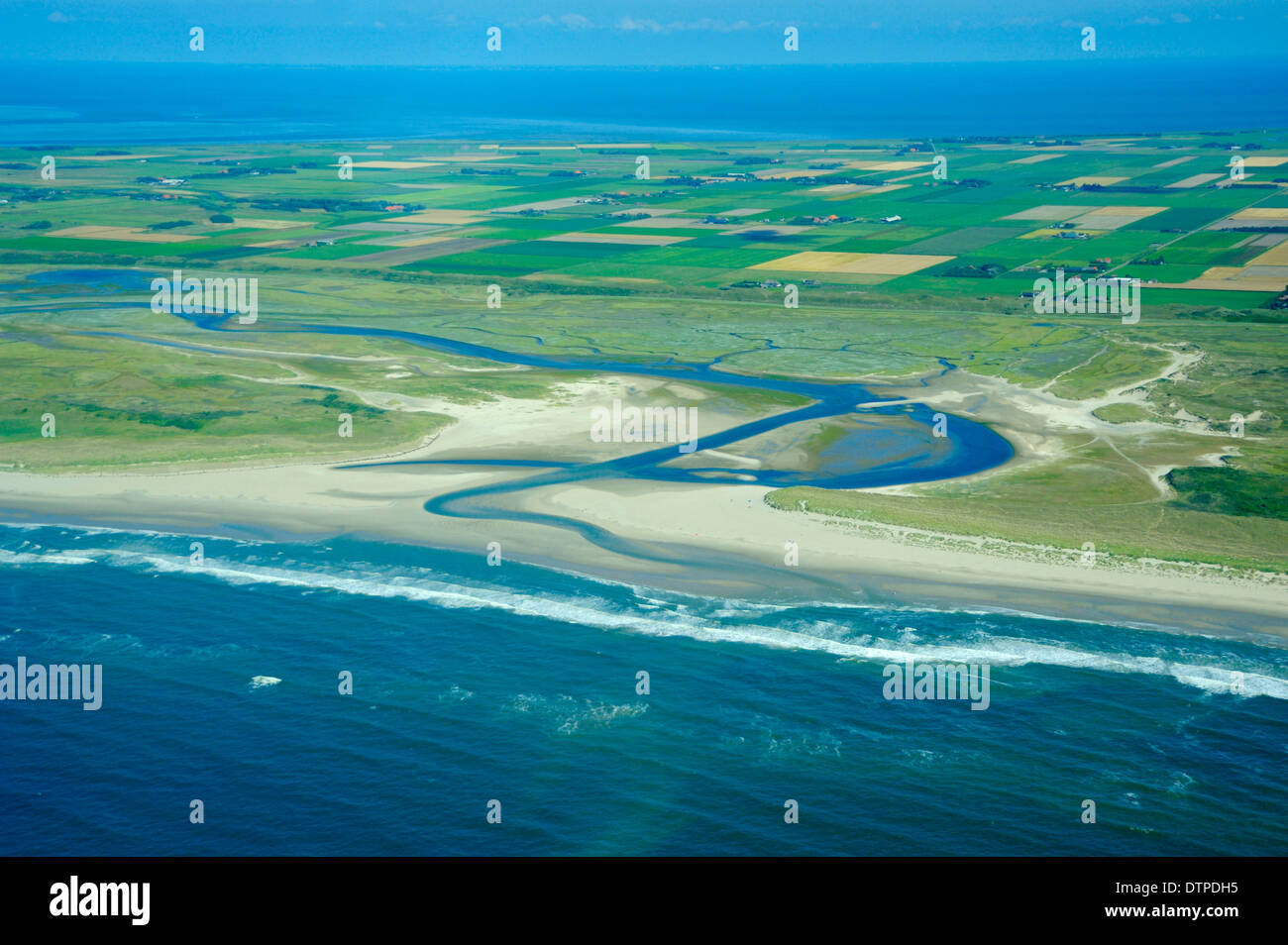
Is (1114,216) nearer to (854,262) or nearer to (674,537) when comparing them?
(854,262)

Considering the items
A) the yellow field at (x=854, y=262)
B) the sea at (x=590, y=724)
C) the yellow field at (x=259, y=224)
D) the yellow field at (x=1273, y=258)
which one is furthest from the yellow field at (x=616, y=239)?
the sea at (x=590, y=724)

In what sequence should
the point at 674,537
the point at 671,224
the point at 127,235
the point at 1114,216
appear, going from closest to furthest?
the point at 674,537
the point at 127,235
the point at 1114,216
the point at 671,224

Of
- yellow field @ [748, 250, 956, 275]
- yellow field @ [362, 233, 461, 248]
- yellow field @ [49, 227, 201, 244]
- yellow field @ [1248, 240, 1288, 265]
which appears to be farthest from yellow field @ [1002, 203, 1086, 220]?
yellow field @ [49, 227, 201, 244]

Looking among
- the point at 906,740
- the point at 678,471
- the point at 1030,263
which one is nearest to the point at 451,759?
the point at 906,740

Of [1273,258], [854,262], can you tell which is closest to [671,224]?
[854,262]

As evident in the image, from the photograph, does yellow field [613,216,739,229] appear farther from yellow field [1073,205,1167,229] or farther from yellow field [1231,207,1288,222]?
yellow field [1231,207,1288,222]

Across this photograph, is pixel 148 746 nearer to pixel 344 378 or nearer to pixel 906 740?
pixel 906 740

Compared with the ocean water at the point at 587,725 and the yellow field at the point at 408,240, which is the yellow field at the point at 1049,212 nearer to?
the yellow field at the point at 408,240
